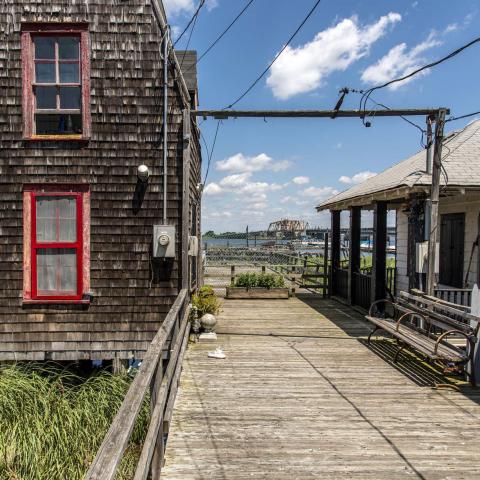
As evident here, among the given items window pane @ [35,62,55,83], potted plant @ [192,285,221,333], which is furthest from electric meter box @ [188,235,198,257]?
window pane @ [35,62,55,83]

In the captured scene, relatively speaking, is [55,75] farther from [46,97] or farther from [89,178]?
[89,178]

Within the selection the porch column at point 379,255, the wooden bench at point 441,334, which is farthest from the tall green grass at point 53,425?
the porch column at point 379,255

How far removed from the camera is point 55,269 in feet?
25.6

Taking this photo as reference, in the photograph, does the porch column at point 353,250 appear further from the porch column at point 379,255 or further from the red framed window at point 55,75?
the red framed window at point 55,75


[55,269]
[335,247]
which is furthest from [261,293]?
[55,269]

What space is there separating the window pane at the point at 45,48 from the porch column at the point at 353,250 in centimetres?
874

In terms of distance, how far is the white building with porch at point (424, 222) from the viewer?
26.2 ft

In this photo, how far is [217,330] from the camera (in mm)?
8742

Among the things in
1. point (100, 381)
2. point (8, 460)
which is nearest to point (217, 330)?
point (100, 381)

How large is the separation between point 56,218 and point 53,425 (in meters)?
3.76

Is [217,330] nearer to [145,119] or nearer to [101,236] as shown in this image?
[101,236]

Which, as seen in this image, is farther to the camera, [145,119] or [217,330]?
[217,330]

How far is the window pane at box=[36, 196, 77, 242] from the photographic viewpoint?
774cm

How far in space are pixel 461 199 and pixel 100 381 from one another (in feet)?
29.0
